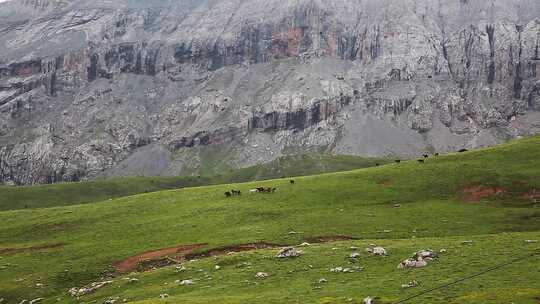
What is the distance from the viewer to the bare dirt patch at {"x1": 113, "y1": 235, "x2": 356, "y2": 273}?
62.1 meters

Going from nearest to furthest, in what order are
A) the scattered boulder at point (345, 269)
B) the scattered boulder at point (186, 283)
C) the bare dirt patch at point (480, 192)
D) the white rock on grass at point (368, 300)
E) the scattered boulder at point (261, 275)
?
the white rock on grass at point (368, 300) → the scattered boulder at point (345, 269) → the scattered boulder at point (261, 275) → the scattered boulder at point (186, 283) → the bare dirt patch at point (480, 192)

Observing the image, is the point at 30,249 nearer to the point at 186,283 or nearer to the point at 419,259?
the point at 186,283

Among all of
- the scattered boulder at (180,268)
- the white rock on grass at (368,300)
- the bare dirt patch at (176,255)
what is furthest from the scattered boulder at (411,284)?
the bare dirt patch at (176,255)

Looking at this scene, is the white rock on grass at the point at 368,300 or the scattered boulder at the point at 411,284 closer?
Answer: the white rock on grass at the point at 368,300

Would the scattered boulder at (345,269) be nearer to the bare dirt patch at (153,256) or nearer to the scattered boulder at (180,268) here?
the scattered boulder at (180,268)

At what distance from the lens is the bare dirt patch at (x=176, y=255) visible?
62.1m

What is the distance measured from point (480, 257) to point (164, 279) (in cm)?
2677

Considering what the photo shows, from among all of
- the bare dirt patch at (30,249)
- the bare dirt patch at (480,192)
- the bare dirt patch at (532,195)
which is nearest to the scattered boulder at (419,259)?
the bare dirt patch at (480,192)

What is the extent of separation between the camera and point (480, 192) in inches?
3150

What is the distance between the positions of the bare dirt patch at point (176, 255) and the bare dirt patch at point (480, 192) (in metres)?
24.0

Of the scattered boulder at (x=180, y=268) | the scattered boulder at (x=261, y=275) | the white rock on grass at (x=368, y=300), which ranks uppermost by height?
the white rock on grass at (x=368, y=300)

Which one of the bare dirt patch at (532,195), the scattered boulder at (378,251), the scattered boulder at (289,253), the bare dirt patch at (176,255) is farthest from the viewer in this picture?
the bare dirt patch at (532,195)

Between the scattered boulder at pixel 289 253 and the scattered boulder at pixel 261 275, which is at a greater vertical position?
the scattered boulder at pixel 289 253

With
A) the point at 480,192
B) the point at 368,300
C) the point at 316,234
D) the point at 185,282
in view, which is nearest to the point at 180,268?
the point at 185,282
